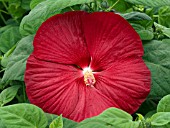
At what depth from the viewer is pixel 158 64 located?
3.15ft

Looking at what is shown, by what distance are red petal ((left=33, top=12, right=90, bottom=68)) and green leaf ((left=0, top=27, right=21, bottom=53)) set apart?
0.81ft

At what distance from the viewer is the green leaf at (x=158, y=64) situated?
3.01ft

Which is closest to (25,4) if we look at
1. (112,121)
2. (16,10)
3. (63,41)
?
(16,10)

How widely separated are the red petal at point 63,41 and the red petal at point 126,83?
0.19 feet

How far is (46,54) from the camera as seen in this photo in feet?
3.02

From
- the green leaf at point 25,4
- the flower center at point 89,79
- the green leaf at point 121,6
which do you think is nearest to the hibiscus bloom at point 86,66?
the flower center at point 89,79

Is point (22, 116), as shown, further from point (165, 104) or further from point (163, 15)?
point (163, 15)

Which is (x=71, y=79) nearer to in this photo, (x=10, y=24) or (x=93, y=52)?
(x=93, y=52)

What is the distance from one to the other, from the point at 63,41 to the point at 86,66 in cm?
7

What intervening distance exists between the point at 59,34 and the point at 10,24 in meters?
0.43

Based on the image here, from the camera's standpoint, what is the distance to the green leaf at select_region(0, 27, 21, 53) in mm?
1159

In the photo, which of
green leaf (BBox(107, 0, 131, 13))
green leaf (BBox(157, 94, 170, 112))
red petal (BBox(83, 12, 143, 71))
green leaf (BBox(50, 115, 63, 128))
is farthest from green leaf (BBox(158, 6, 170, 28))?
green leaf (BBox(50, 115, 63, 128))

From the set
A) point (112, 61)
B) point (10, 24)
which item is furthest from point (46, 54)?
point (10, 24)

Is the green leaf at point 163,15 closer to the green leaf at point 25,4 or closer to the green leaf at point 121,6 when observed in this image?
the green leaf at point 121,6
